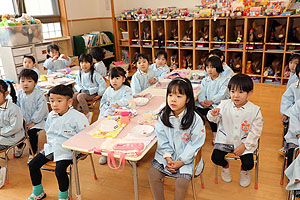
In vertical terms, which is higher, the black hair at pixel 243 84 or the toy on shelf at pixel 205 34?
the toy on shelf at pixel 205 34

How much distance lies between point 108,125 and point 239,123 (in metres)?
1.08

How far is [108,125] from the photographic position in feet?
6.97

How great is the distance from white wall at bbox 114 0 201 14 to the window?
8.43ft

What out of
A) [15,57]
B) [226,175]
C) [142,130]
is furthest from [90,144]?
[15,57]

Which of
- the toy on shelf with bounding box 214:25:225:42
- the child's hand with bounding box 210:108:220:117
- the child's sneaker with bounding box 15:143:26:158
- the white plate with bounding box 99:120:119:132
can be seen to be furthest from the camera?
the toy on shelf with bounding box 214:25:225:42

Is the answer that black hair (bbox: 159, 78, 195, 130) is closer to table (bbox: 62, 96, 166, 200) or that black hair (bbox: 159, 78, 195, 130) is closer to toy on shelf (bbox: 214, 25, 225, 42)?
table (bbox: 62, 96, 166, 200)

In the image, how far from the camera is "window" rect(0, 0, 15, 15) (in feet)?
16.6

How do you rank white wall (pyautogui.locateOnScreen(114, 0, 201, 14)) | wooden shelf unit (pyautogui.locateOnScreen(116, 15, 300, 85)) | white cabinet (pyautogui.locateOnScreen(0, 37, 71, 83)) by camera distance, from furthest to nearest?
white wall (pyautogui.locateOnScreen(114, 0, 201, 14)), wooden shelf unit (pyautogui.locateOnScreen(116, 15, 300, 85)), white cabinet (pyautogui.locateOnScreen(0, 37, 71, 83))

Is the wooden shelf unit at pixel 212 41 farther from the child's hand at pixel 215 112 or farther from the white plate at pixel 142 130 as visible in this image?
the white plate at pixel 142 130

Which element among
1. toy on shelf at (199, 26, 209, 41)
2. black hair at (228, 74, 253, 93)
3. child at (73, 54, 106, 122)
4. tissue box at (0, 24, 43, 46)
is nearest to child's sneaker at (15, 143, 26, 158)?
child at (73, 54, 106, 122)

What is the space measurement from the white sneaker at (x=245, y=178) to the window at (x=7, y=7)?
16.7ft

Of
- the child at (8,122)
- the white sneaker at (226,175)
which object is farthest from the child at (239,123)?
the child at (8,122)

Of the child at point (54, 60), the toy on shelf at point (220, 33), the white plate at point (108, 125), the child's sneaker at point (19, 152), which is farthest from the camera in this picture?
the toy on shelf at point (220, 33)

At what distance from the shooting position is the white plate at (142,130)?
6.46 ft
